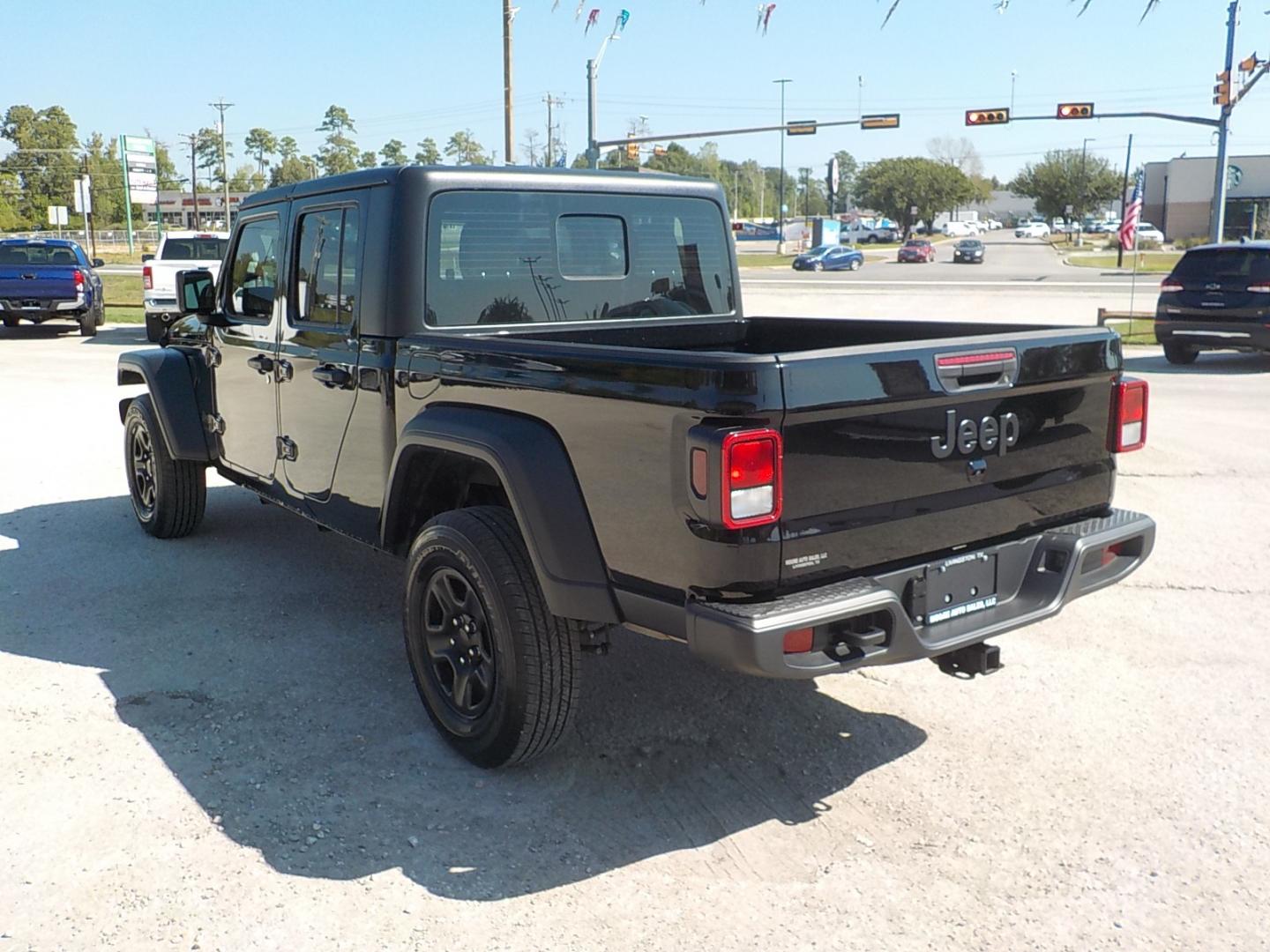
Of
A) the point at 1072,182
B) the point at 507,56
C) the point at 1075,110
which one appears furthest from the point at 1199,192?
the point at 507,56

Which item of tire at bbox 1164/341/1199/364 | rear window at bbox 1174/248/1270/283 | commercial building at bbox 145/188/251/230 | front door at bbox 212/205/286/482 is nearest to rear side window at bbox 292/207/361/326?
front door at bbox 212/205/286/482

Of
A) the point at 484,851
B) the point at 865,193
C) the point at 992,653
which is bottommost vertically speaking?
the point at 484,851

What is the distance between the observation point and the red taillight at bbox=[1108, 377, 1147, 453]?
4090mm

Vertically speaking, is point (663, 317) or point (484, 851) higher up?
point (663, 317)

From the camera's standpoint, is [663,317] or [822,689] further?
[663,317]

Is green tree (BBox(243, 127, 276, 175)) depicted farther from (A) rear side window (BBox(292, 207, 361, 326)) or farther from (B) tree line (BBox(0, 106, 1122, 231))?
(A) rear side window (BBox(292, 207, 361, 326))

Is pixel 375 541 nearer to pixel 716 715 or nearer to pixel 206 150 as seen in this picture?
pixel 716 715

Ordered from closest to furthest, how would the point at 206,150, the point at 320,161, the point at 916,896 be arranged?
the point at 916,896, the point at 320,161, the point at 206,150

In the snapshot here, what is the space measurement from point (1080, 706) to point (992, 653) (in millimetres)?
1014

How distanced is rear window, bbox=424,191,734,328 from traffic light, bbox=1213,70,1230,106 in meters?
33.8

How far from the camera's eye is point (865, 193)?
127 metres

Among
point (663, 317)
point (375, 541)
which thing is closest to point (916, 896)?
point (375, 541)

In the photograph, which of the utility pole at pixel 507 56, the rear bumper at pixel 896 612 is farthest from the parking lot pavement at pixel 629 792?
the utility pole at pixel 507 56

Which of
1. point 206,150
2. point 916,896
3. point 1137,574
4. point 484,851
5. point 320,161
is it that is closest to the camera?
point 916,896
